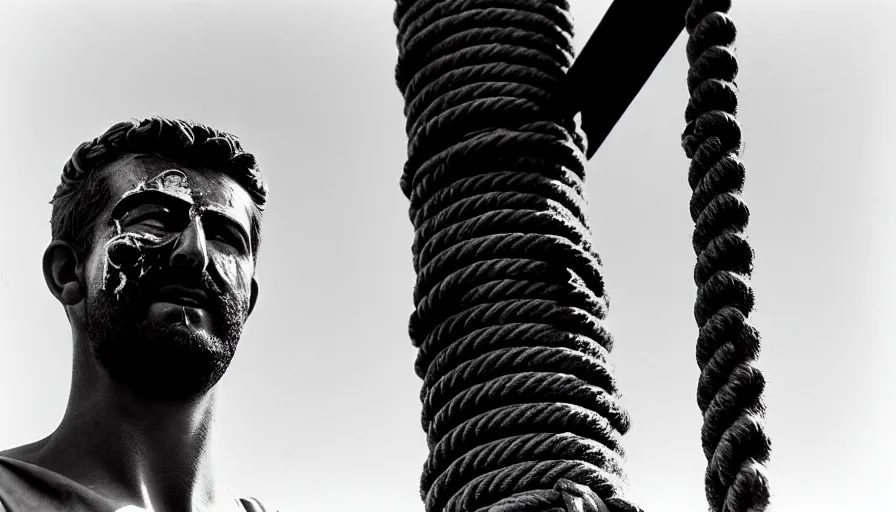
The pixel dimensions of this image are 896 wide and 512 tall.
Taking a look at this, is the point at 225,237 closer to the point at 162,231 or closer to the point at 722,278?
the point at 162,231

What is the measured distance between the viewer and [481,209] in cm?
247

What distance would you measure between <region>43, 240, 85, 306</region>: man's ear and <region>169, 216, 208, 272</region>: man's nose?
12.3 inches

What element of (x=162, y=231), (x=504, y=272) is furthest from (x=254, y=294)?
(x=504, y=272)

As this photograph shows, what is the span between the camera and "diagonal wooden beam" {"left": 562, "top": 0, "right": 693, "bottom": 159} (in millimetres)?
2652

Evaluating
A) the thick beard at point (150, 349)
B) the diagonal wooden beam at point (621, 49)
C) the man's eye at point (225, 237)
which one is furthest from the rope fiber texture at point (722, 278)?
the man's eye at point (225, 237)

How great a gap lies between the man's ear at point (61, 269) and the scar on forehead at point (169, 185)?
21 cm

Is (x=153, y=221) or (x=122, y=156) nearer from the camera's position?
(x=153, y=221)

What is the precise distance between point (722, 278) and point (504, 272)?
0.64m

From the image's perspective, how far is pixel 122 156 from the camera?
10.9 ft

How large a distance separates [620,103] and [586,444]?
2.86ft

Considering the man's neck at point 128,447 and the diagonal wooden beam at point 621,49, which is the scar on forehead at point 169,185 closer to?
the man's neck at point 128,447

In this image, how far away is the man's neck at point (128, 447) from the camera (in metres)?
2.86

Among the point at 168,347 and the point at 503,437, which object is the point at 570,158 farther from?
the point at 168,347

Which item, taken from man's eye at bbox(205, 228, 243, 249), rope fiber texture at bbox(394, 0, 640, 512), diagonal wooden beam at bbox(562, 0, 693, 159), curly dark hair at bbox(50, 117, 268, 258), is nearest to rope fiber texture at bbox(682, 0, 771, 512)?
rope fiber texture at bbox(394, 0, 640, 512)
